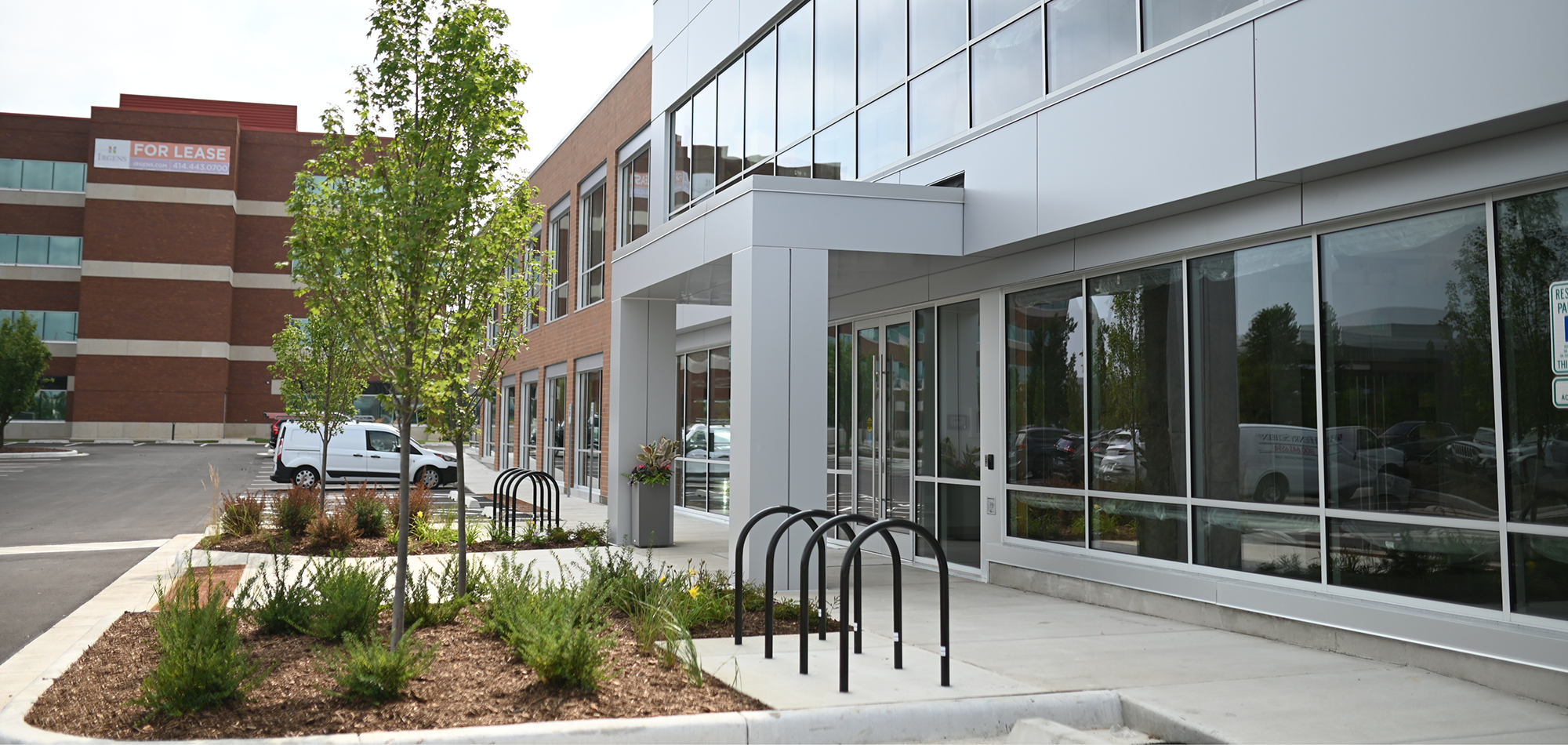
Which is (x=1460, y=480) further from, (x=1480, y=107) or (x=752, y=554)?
(x=752, y=554)

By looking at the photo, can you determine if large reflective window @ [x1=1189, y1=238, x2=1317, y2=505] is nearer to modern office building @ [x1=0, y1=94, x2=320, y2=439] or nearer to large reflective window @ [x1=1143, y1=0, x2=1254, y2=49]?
large reflective window @ [x1=1143, y1=0, x2=1254, y2=49]

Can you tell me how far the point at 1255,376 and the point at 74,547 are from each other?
14630 millimetres

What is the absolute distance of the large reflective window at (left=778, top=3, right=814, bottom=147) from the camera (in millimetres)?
14227

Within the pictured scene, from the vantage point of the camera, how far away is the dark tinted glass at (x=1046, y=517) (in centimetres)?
1012

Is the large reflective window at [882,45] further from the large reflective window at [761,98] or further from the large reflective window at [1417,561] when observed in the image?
the large reflective window at [1417,561]

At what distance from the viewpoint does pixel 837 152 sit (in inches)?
539

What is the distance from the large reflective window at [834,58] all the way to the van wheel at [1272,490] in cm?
731

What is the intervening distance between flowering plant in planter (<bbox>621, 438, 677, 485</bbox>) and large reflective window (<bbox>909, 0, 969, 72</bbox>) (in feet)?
19.5

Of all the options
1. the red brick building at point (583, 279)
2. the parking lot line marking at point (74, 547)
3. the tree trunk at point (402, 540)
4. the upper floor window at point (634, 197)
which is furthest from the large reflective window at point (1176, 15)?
the parking lot line marking at point (74, 547)

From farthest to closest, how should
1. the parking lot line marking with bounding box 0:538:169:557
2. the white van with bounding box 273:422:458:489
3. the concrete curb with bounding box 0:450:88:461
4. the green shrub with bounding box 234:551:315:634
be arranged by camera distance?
the concrete curb with bounding box 0:450:88:461 < the white van with bounding box 273:422:458:489 < the parking lot line marking with bounding box 0:538:169:557 < the green shrub with bounding box 234:551:315:634

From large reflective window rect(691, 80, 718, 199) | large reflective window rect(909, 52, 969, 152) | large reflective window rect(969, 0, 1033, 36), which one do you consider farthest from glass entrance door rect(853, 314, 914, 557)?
large reflective window rect(691, 80, 718, 199)

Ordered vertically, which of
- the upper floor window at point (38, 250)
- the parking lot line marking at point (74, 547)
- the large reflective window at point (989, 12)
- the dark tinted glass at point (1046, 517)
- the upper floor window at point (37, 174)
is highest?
the upper floor window at point (37, 174)

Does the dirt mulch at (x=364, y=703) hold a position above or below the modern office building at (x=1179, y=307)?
below

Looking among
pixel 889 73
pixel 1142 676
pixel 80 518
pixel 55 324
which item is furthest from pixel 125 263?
pixel 1142 676
